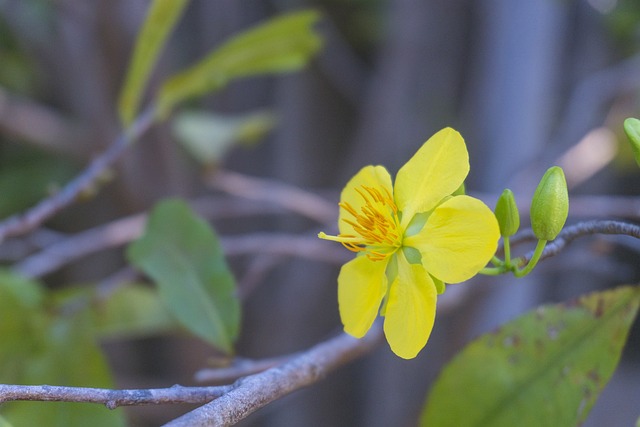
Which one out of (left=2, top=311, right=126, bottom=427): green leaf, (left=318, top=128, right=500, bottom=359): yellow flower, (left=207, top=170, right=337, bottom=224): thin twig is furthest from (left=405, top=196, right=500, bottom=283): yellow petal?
(left=207, top=170, right=337, bottom=224): thin twig

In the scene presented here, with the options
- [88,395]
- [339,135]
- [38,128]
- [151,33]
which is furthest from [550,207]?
[339,135]

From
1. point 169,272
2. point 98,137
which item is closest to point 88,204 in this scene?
point 98,137

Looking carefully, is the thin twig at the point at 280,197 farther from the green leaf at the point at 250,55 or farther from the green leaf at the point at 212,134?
the green leaf at the point at 250,55

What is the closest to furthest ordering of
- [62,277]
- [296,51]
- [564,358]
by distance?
1. [564,358]
2. [296,51]
3. [62,277]

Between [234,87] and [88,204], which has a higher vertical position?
[234,87]

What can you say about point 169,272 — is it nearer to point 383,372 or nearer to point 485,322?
point 485,322

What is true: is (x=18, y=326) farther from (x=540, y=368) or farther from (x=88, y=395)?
(x=540, y=368)

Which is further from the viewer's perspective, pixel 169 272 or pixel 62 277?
pixel 62 277
